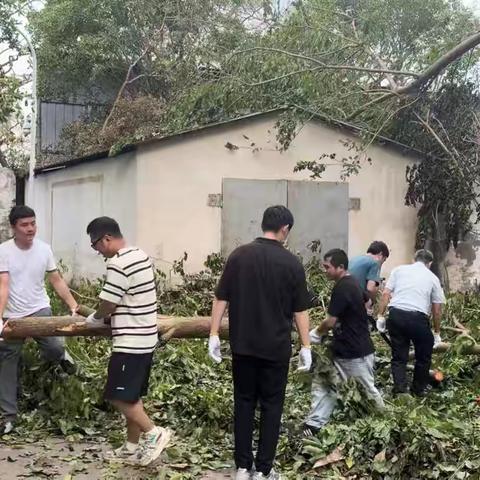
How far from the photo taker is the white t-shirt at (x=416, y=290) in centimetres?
696

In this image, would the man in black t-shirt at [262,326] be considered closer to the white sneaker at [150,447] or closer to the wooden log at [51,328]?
the white sneaker at [150,447]

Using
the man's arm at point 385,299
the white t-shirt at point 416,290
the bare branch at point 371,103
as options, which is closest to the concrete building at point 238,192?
the bare branch at point 371,103

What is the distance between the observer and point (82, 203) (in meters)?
13.3

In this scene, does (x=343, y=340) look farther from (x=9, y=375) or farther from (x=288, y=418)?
(x=9, y=375)

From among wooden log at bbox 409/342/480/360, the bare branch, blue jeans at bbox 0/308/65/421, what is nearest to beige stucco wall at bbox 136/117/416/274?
the bare branch

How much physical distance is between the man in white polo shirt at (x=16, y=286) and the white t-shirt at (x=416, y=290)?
3.50 meters

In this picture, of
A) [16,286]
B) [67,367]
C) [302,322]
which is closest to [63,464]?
[67,367]

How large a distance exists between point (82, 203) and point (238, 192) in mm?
3383

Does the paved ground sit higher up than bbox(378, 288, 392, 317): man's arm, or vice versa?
bbox(378, 288, 392, 317): man's arm

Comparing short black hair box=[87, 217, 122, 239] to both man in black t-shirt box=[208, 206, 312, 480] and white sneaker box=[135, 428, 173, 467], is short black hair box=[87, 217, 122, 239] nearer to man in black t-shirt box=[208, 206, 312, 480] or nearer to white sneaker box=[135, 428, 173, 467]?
man in black t-shirt box=[208, 206, 312, 480]

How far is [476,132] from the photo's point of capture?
12.1 meters

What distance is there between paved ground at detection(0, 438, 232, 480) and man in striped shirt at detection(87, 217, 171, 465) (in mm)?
211

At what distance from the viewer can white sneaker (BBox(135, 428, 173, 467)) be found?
15.5ft

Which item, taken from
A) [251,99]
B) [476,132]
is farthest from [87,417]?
[476,132]
